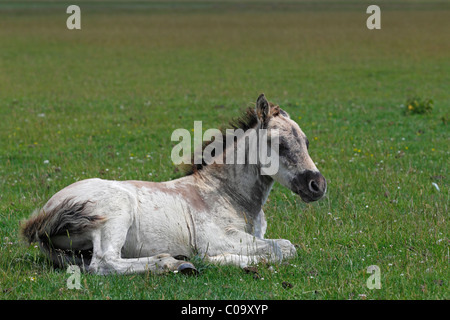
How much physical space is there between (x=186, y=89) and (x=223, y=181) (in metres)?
19.2

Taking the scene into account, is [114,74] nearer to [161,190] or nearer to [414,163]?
[414,163]

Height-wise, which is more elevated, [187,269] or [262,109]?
[262,109]

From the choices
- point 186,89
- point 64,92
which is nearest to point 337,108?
point 186,89

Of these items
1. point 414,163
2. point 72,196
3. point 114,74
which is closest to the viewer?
point 72,196

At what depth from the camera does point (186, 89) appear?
2666cm

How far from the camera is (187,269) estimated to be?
6.59 metres

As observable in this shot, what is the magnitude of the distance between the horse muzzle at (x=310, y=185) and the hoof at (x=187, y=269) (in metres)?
1.62

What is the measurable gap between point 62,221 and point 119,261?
2.74ft

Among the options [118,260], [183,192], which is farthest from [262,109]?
[118,260]

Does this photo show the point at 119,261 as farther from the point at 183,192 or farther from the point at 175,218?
the point at 183,192

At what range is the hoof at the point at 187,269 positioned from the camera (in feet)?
21.5

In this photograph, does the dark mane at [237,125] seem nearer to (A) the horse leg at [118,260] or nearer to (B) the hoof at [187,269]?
(A) the horse leg at [118,260]

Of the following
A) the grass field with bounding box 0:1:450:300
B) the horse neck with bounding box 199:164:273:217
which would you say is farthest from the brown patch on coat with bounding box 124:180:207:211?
the grass field with bounding box 0:1:450:300
